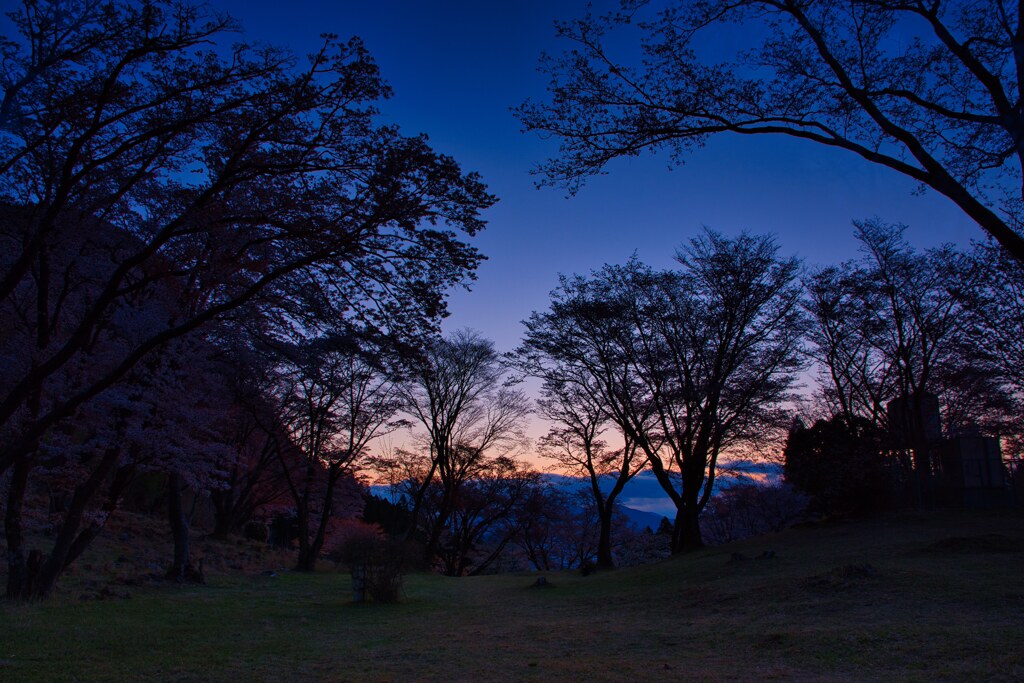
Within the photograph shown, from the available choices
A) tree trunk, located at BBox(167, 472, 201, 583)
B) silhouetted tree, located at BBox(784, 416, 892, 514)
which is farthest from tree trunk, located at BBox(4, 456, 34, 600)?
silhouetted tree, located at BBox(784, 416, 892, 514)

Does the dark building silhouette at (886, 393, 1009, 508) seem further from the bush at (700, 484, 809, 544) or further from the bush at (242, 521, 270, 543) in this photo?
the bush at (242, 521, 270, 543)

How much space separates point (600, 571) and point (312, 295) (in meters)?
20.0

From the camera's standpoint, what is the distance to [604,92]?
7.82m

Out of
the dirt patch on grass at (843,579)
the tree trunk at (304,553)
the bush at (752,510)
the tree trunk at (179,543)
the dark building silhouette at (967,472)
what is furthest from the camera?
the bush at (752,510)

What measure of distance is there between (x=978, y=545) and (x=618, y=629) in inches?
327

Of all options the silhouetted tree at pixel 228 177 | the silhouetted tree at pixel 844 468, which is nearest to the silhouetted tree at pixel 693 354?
the silhouetted tree at pixel 844 468

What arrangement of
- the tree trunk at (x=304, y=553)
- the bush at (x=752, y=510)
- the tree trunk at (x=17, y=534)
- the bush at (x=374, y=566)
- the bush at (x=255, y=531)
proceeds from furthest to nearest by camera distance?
the bush at (x=752, y=510) → the bush at (x=255, y=531) → the tree trunk at (x=304, y=553) → the bush at (x=374, y=566) → the tree trunk at (x=17, y=534)

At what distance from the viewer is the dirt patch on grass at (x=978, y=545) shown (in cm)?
1274

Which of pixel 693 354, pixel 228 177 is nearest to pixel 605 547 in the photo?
pixel 693 354

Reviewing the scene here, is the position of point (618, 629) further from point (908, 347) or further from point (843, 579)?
point (908, 347)

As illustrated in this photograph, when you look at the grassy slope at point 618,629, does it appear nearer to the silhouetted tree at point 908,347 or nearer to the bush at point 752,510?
the silhouetted tree at point 908,347

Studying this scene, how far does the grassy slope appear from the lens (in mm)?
6449

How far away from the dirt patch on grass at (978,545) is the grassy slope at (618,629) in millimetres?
52

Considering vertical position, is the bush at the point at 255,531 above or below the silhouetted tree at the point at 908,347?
below
